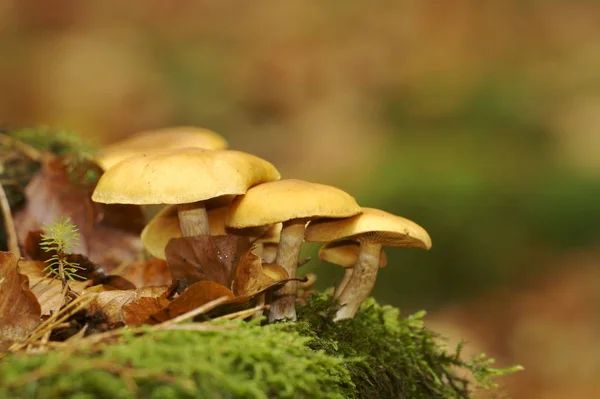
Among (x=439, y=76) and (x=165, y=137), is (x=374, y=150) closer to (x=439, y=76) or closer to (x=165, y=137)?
(x=439, y=76)

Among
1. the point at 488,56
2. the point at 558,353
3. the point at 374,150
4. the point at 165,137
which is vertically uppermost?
the point at 488,56

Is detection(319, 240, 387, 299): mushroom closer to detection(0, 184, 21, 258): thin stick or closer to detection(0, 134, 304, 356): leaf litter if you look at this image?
detection(0, 134, 304, 356): leaf litter

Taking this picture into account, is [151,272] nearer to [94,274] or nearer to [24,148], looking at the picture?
[94,274]

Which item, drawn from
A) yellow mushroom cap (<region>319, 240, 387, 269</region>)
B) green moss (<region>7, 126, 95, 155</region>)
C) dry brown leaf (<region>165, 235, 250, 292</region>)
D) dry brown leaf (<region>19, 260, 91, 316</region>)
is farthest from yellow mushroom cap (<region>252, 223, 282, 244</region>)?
green moss (<region>7, 126, 95, 155</region>)

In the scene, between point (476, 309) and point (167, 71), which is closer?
point (476, 309)

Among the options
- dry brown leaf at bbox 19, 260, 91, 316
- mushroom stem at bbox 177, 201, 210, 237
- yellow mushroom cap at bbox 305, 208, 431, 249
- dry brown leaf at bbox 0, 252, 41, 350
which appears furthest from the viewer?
mushroom stem at bbox 177, 201, 210, 237

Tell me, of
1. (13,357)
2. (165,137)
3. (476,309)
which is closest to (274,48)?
(476,309)

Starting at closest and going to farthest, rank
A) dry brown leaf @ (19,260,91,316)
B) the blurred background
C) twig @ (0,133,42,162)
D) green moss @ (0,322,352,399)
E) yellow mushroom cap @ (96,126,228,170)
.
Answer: green moss @ (0,322,352,399) < dry brown leaf @ (19,260,91,316) < yellow mushroom cap @ (96,126,228,170) < twig @ (0,133,42,162) < the blurred background

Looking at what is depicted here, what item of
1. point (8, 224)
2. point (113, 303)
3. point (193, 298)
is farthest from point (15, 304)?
point (8, 224)
